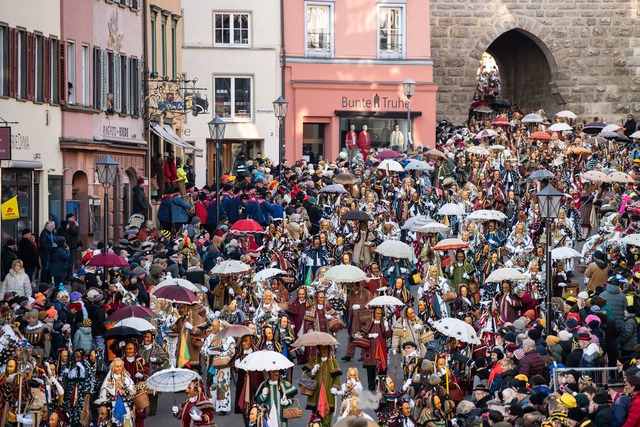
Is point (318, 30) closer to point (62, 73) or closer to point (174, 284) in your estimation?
point (62, 73)

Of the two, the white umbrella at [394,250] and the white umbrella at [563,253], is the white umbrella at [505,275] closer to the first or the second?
the white umbrella at [563,253]

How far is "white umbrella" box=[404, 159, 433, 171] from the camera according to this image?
38750 mm

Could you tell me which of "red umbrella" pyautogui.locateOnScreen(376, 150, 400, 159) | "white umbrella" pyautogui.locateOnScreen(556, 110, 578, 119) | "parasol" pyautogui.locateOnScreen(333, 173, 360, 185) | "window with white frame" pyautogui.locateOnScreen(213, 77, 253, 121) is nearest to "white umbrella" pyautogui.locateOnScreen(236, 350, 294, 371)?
"parasol" pyautogui.locateOnScreen(333, 173, 360, 185)

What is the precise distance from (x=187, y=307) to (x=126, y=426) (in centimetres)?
393

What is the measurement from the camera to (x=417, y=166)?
38844mm

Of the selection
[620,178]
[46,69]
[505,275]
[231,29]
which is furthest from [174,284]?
[231,29]

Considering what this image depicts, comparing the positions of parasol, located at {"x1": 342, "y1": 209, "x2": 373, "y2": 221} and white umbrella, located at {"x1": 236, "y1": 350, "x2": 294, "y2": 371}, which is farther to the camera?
parasol, located at {"x1": 342, "y1": 209, "x2": 373, "y2": 221}

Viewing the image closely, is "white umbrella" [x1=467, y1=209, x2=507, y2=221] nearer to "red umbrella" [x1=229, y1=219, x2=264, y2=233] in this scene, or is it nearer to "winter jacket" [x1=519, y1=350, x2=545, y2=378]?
"red umbrella" [x1=229, y1=219, x2=264, y2=233]

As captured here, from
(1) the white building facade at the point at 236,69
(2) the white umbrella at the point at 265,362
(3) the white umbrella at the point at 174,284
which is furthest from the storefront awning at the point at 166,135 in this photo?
(2) the white umbrella at the point at 265,362

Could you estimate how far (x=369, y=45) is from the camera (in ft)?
172

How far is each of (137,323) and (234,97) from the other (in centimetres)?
2794

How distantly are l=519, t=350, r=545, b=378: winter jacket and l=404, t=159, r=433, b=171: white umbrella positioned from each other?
1755cm

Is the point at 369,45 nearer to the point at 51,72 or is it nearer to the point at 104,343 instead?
the point at 51,72

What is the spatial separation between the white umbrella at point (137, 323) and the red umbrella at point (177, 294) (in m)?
1.02
